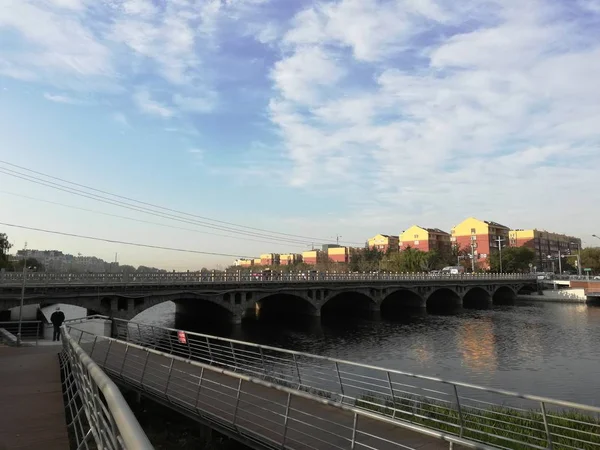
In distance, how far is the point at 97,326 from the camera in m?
24.9

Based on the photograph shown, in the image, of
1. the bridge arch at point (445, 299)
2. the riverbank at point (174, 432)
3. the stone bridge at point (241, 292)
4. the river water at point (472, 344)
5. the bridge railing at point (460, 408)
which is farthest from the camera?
the bridge arch at point (445, 299)

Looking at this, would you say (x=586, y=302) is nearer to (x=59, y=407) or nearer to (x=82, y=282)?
(x=82, y=282)

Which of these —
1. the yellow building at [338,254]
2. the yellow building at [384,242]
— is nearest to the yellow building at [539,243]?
the yellow building at [384,242]

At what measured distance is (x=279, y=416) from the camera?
9094mm

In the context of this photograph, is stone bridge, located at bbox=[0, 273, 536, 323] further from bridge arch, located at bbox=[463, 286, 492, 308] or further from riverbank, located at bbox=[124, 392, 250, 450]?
riverbank, located at bbox=[124, 392, 250, 450]

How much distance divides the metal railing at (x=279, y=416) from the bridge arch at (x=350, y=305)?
157 ft

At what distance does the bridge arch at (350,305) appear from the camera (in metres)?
61.3

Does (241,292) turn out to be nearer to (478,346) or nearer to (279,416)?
(478,346)

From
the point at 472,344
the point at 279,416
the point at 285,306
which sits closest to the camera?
the point at 279,416

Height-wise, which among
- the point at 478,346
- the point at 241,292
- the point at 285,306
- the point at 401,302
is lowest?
the point at 401,302

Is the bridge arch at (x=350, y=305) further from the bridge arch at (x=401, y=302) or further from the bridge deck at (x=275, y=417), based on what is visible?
the bridge deck at (x=275, y=417)

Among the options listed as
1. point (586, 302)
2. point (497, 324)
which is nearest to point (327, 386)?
point (497, 324)

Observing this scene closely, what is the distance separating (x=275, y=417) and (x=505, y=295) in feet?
302

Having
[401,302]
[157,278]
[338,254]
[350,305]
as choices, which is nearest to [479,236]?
[338,254]
